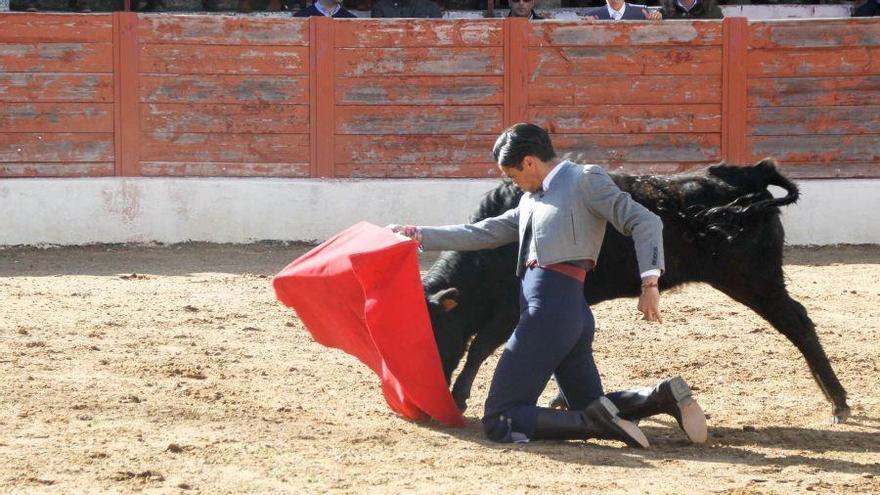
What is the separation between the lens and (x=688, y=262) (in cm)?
511

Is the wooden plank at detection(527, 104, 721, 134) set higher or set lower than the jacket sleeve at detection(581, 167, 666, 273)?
higher

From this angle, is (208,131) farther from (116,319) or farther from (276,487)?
(276,487)

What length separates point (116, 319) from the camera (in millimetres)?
6621

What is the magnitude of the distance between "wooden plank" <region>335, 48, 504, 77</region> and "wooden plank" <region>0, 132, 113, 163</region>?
1787 mm

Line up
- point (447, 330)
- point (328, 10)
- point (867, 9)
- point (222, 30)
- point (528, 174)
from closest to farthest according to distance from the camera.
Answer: point (528, 174)
point (447, 330)
point (222, 30)
point (328, 10)
point (867, 9)

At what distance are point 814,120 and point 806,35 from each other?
0.63 meters

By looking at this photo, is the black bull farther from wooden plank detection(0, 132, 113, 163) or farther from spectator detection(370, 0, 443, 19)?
spectator detection(370, 0, 443, 19)

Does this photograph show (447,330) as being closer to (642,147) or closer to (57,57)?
(642,147)

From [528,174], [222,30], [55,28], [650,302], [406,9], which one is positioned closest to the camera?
[650,302]

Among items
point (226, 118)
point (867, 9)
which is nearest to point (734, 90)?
point (867, 9)

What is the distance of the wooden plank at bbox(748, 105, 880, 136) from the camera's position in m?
9.75

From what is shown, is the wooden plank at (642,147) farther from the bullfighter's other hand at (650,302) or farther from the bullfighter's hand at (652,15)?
the bullfighter's other hand at (650,302)

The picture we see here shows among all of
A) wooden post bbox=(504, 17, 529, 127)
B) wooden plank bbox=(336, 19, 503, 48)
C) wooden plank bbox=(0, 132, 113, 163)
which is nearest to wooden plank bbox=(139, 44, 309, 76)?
wooden plank bbox=(336, 19, 503, 48)

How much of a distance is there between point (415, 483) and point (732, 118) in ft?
21.4
